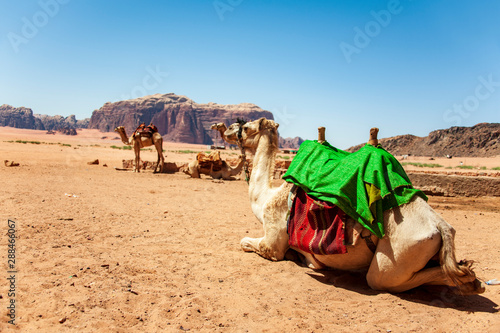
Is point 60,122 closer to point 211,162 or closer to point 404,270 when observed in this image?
point 211,162

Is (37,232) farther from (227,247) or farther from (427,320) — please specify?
(427,320)

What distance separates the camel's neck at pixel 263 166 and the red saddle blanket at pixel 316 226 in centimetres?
75

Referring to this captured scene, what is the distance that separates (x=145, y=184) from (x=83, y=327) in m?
10.0

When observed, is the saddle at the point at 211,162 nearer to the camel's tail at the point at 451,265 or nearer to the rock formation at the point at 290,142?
the camel's tail at the point at 451,265

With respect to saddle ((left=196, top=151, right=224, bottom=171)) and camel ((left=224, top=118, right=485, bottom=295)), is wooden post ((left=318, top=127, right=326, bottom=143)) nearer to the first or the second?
camel ((left=224, top=118, right=485, bottom=295))

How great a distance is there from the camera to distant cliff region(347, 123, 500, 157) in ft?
157

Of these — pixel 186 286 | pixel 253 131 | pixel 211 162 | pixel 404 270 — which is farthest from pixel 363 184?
pixel 211 162

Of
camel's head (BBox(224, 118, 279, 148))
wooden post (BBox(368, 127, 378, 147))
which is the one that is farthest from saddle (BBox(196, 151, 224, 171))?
wooden post (BBox(368, 127, 378, 147))

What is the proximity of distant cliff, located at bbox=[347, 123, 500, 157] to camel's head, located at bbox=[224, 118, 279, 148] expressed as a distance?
49.0 metres

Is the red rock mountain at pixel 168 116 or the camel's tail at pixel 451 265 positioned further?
the red rock mountain at pixel 168 116

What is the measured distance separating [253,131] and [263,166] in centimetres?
58

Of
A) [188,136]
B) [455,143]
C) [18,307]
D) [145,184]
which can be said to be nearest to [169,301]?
[18,307]

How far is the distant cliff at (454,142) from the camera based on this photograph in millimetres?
47719

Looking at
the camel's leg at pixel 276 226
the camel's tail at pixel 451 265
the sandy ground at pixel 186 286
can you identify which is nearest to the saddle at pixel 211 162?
the sandy ground at pixel 186 286
